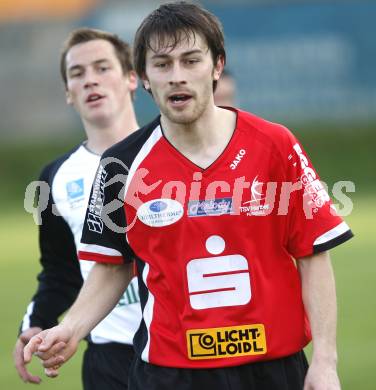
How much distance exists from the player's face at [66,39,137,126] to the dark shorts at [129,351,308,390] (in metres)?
2.00

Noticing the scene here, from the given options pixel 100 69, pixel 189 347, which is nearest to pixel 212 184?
pixel 189 347

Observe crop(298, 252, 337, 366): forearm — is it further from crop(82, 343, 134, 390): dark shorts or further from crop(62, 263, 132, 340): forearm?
crop(82, 343, 134, 390): dark shorts

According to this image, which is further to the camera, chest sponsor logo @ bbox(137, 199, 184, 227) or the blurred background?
the blurred background

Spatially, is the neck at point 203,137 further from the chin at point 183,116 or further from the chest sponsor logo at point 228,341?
the chest sponsor logo at point 228,341

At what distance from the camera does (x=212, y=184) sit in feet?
13.2

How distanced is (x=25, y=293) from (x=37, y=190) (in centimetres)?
741

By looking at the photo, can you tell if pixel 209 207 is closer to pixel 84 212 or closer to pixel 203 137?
pixel 203 137

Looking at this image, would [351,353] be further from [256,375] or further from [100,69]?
[256,375]

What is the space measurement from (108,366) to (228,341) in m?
1.51

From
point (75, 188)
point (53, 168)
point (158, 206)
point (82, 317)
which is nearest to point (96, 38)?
point (53, 168)

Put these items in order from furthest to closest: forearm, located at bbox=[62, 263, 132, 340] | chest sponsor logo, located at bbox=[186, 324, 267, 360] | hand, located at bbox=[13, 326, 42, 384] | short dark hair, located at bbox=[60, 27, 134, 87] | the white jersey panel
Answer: short dark hair, located at bbox=[60, 27, 134, 87]
the white jersey panel
hand, located at bbox=[13, 326, 42, 384]
forearm, located at bbox=[62, 263, 132, 340]
chest sponsor logo, located at bbox=[186, 324, 267, 360]

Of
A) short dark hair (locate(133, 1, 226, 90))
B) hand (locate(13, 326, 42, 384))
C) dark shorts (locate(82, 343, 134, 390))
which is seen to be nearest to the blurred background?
dark shorts (locate(82, 343, 134, 390))

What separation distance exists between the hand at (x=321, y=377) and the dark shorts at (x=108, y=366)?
1.60 m

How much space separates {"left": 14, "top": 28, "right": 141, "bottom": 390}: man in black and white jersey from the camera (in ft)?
17.3
